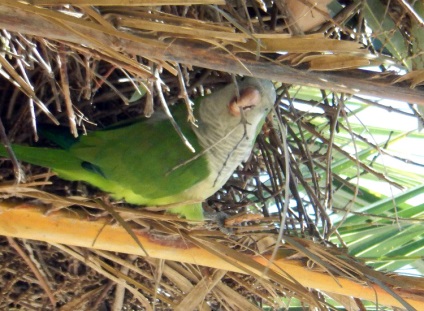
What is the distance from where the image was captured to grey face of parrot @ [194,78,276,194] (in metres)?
1.55

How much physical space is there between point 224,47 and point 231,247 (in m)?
0.63

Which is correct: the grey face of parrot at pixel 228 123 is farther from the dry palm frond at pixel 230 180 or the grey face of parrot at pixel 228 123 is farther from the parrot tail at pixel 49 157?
the parrot tail at pixel 49 157

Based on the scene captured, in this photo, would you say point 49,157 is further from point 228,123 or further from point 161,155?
point 228,123

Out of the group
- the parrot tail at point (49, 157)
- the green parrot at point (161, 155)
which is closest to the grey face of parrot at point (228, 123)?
the green parrot at point (161, 155)

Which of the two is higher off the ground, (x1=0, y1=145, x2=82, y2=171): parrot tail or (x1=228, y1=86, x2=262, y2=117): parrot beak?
(x1=228, y1=86, x2=262, y2=117): parrot beak

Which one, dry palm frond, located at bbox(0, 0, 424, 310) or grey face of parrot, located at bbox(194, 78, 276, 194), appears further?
grey face of parrot, located at bbox(194, 78, 276, 194)

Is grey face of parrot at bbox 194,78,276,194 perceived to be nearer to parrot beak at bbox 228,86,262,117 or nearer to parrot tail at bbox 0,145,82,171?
parrot beak at bbox 228,86,262,117

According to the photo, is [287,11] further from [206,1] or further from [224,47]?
[206,1]

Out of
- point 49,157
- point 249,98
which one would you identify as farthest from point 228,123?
point 49,157

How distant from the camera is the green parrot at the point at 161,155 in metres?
1.54

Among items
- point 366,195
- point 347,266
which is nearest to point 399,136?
point 366,195

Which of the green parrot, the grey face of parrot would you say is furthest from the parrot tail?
the grey face of parrot

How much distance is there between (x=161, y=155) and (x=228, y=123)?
19cm

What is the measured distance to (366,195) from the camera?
6.65 ft
